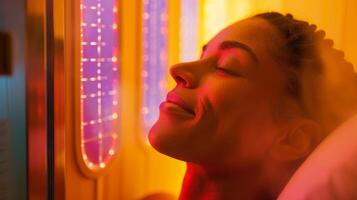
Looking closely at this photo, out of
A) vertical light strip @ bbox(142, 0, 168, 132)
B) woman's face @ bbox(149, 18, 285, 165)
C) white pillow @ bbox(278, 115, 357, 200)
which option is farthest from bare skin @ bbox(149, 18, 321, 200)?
vertical light strip @ bbox(142, 0, 168, 132)

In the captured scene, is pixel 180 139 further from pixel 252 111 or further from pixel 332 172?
pixel 332 172

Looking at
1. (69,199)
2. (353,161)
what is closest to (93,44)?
(69,199)

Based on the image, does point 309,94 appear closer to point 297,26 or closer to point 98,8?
point 297,26

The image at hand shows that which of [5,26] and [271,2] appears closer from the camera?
[5,26]

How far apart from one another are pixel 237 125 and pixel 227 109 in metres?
0.03

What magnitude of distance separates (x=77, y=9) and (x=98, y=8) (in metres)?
0.09

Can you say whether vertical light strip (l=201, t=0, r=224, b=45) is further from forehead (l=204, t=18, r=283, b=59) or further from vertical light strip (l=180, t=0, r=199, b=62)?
forehead (l=204, t=18, r=283, b=59)

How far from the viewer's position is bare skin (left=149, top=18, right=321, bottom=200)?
0.76m

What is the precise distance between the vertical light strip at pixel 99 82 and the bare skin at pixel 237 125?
20 cm

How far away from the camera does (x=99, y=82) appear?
944mm

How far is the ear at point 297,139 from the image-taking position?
2.53ft

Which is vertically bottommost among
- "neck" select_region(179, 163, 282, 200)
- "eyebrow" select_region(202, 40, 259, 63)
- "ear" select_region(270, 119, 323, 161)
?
"neck" select_region(179, 163, 282, 200)

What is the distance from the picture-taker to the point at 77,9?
2.72ft

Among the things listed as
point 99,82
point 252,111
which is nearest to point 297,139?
point 252,111
